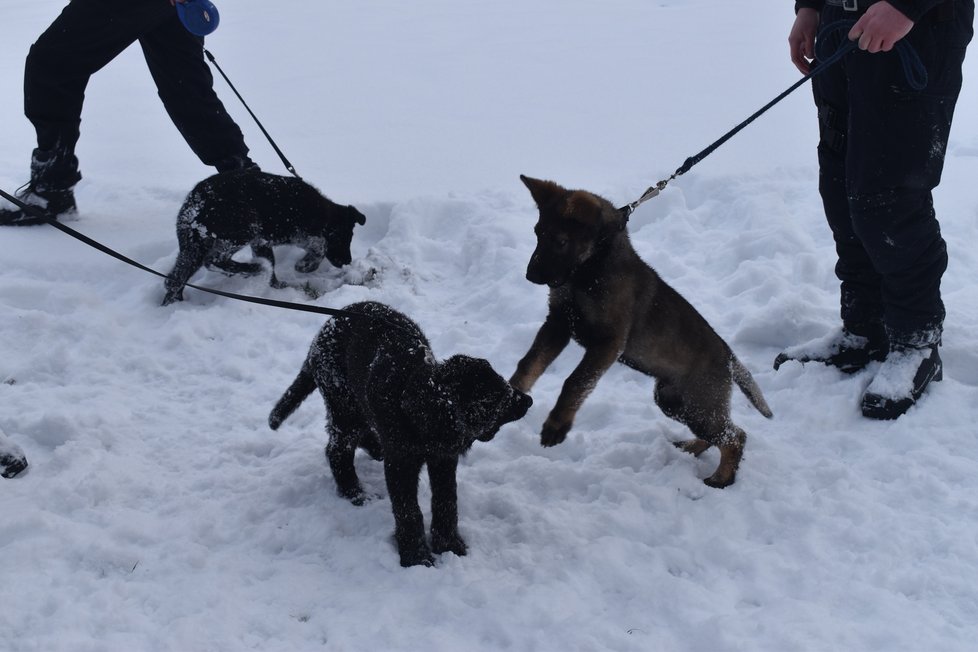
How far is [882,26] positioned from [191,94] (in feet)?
15.9

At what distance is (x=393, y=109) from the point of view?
8.65m

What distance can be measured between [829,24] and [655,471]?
2141 millimetres

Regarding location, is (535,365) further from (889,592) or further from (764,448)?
(889,592)

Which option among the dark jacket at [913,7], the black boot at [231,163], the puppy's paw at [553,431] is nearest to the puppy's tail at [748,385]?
the puppy's paw at [553,431]

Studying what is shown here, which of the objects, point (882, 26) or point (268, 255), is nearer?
point (882, 26)

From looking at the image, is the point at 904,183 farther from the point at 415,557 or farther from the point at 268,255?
the point at 268,255

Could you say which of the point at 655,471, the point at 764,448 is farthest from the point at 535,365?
the point at 764,448

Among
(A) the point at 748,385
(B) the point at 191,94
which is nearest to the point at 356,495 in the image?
(A) the point at 748,385

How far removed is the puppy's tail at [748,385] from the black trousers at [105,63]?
4.33 m

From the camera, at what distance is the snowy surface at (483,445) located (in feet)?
9.11

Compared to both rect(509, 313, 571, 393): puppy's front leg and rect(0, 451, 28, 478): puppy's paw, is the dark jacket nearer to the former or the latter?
rect(509, 313, 571, 393): puppy's front leg

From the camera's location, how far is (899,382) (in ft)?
12.2

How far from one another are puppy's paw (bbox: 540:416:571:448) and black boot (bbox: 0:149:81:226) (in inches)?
184

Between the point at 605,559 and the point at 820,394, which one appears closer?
the point at 605,559
